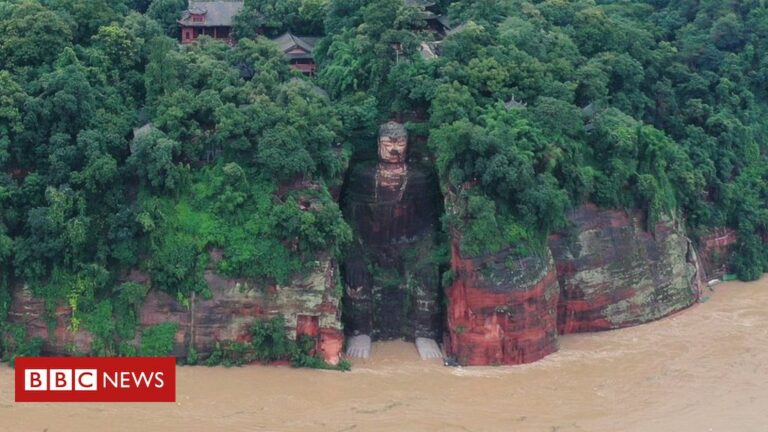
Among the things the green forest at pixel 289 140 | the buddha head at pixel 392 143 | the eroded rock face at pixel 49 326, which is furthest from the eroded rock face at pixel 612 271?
the eroded rock face at pixel 49 326

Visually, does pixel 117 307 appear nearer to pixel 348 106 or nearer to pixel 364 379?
pixel 364 379

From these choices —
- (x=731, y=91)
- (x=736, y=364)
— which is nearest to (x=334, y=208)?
(x=736, y=364)

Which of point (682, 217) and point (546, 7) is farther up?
point (546, 7)

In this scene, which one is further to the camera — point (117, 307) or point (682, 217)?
point (682, 217)

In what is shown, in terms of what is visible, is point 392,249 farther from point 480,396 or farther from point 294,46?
point 294,46

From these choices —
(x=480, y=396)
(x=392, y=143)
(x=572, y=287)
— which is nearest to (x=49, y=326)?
(x=392, y=143)

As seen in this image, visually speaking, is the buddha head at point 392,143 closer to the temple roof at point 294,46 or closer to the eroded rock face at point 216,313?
the eroded rock face at point 216,313
